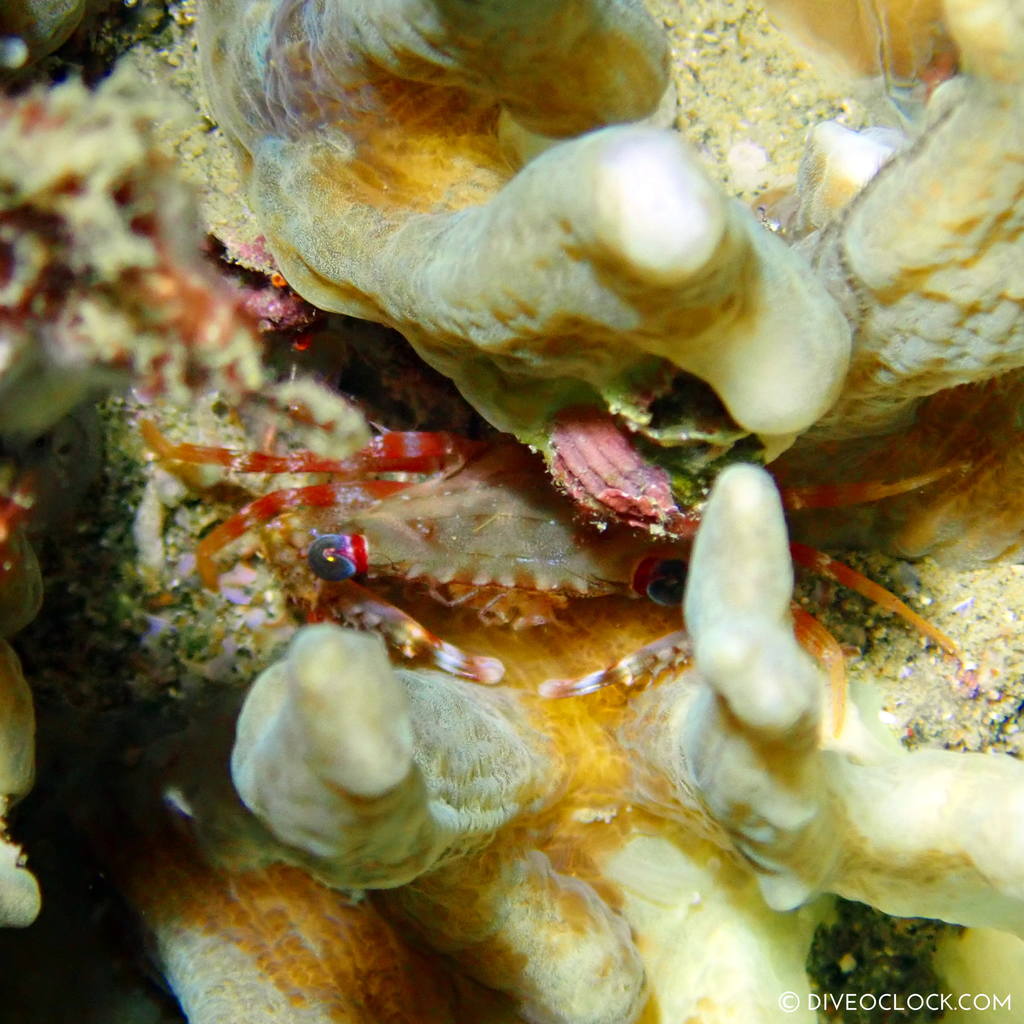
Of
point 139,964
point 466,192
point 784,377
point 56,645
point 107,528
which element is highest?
point 466,192

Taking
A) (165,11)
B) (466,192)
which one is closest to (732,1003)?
(466,192)

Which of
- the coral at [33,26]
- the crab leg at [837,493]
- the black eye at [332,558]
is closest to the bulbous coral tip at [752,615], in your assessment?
the crab leg at [837,493]

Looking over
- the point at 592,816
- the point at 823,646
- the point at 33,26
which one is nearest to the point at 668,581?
the point at 823,646

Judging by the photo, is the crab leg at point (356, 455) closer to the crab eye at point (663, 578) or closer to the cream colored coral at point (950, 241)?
the crab eye at point (663, 578)

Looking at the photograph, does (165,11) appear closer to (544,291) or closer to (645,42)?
(645,42)

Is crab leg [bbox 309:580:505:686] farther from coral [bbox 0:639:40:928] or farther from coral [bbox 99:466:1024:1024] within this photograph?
coral [bbox 0:639:40:928]

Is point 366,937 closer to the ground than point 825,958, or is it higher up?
higher up

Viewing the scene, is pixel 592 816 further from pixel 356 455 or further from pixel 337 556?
pixel 356 455
